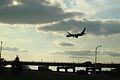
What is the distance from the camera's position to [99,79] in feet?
323

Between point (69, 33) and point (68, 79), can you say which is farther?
point (69, 33)

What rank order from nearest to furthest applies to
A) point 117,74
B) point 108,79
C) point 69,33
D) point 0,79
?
point 0,79, point 108,79, point 117,74, point 69,33

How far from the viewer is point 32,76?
101562mm

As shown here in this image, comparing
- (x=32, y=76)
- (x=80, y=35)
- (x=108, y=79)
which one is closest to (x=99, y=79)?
(x=108, y=79)

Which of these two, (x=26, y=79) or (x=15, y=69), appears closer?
(x=26, y=79)

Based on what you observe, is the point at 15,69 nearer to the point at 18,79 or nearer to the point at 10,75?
the point at 10,75

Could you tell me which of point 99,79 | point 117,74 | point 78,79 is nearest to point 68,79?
point 78,79

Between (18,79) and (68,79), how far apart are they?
42.5 feet

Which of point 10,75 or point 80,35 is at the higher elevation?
point 80,35

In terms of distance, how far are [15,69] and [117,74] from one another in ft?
128

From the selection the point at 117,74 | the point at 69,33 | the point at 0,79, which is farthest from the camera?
the point at 69,33

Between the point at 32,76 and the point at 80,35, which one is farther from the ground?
the point at 80,35

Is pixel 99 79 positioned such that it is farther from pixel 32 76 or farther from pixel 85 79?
pixel 32 76

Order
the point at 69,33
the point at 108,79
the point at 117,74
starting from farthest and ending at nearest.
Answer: the point at 69,33, the point at 117,74, the point at 108,79
